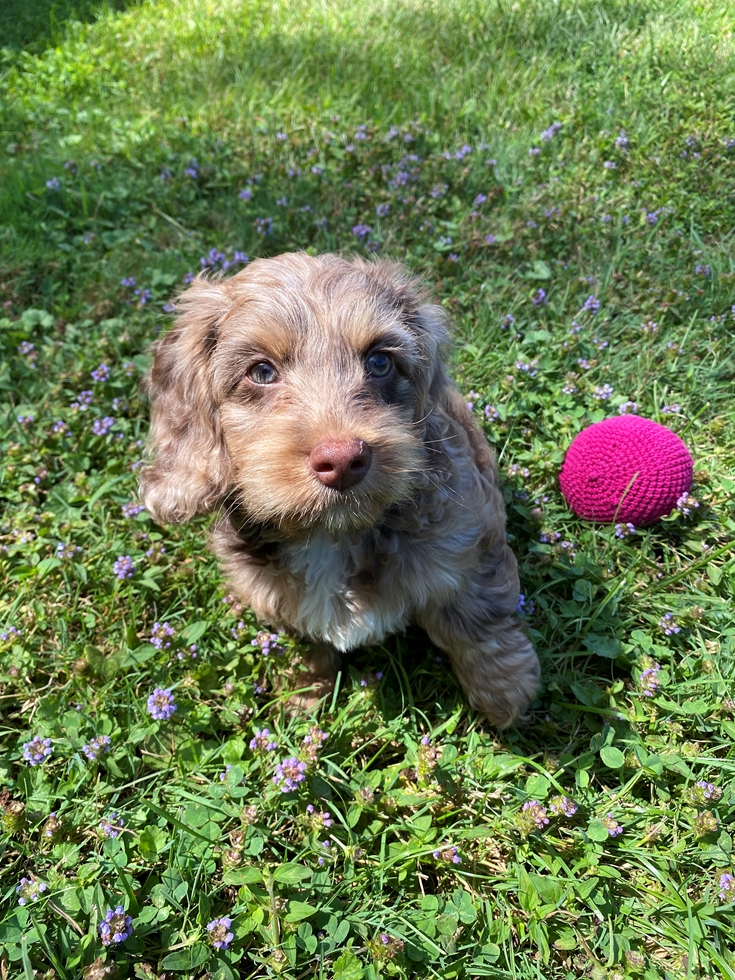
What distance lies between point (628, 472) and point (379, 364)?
1.47 metres

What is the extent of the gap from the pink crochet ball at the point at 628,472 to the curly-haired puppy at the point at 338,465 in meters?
0.60

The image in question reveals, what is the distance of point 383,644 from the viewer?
3217mm

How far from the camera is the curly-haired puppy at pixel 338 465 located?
2.21 m

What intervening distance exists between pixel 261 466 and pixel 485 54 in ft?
18.2

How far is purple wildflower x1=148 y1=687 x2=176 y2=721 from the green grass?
0.17 metres

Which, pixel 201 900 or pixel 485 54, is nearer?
pixel 201 900

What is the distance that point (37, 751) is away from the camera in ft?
9.07

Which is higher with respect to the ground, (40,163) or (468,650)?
(40,163)

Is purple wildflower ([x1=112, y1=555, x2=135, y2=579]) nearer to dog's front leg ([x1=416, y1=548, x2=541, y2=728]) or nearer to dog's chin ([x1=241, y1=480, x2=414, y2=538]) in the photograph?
dog's chin ([x1=241, y1=480, x2=414, y2=538])

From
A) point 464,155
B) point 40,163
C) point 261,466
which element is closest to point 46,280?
point 40,163

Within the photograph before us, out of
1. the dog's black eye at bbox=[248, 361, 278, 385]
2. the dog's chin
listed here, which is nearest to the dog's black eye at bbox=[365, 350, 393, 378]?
the dog's black eye at bbox=[248, 361, 278, 385]

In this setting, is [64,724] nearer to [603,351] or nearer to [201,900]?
[201,900]

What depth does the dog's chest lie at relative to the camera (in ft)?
8.71

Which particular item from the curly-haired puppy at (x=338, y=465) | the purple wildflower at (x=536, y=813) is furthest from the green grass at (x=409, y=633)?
the curly-haired puppy at (x=338, y=465)
